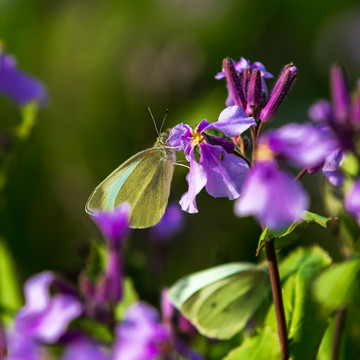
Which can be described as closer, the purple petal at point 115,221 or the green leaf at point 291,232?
the green leaf at point 291,232

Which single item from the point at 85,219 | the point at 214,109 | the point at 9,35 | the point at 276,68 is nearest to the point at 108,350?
the point at 85,219

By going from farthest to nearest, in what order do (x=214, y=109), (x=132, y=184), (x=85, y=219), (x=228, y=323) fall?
(x=214, y=109) → (x=85, y=219) → (x=132, y=184) → (x=228, y=323)

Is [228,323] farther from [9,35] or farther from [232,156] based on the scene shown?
[9,35]

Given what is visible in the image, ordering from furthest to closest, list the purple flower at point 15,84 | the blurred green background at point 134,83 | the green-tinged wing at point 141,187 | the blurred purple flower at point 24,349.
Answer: the blurred green background at point 134,83
the purple flower at point 15,84
the green-tinged wing at point 141,187
the blurred purple flower at point 24,349

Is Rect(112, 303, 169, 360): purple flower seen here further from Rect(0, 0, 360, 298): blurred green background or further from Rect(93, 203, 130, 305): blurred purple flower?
Result: Rect(0, 0, 360, 298): blurred green background

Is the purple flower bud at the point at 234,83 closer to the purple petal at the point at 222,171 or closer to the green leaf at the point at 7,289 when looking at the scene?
the purple petal at the point at 222,171

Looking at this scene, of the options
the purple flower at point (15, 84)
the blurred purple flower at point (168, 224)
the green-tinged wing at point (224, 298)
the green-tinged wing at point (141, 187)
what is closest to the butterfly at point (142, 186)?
the green-tinged wing at point (141, 187)

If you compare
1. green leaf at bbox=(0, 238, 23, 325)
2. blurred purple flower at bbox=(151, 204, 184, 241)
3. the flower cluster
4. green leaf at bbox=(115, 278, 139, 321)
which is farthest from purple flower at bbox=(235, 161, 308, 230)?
green leaf at bbox=(0, 238, 23, 325)
